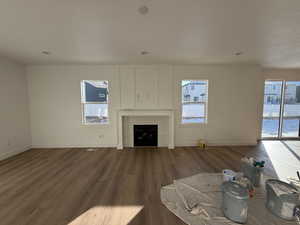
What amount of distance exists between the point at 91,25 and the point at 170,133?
3.34 meters

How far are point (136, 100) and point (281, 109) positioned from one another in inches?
208

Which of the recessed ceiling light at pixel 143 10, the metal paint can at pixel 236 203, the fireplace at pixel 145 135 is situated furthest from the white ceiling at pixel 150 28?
the metal paint can at pixel 236 203

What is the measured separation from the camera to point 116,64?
421 cm

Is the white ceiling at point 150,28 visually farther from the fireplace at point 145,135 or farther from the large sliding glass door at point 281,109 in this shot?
the fireplace at point 145,135

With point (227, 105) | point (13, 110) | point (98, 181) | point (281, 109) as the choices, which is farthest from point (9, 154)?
point (281, 109)

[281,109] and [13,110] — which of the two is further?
[281,109]

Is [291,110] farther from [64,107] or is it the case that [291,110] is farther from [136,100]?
[64,107]

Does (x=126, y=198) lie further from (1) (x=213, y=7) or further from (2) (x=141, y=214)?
(1) (x=213, y=7)

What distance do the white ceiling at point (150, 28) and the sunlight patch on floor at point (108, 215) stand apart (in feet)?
8.84

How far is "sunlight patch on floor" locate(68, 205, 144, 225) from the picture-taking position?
5.67 feet

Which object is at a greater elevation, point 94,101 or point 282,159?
point 94,101

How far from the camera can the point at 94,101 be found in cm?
443

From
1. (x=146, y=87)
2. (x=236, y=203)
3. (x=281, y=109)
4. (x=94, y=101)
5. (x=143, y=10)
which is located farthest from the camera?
(x=281, y=109)

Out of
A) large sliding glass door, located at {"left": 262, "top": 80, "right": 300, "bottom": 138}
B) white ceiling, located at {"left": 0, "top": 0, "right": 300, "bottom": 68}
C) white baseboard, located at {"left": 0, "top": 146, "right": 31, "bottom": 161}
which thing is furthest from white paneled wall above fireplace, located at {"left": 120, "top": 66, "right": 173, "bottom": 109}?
large sliding glass door, located at {"left": 262, "top": 80, "right": 300, "bottom": 138}
